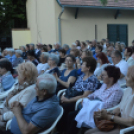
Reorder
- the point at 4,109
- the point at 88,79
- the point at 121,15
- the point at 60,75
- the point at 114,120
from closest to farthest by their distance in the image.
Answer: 1. the point at 114,120
2. the point at 4,109
3. the point at 88,79
4. the point at 60,75
5. the point at 121,15

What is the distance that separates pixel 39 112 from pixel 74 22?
33.9 feet

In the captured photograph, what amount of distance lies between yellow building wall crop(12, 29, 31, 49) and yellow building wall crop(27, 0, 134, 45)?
3.79ft

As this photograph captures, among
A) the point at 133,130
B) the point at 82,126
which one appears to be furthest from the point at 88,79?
the point at 133,130

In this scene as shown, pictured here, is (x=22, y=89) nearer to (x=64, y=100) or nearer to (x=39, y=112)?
(x=39, y=112)

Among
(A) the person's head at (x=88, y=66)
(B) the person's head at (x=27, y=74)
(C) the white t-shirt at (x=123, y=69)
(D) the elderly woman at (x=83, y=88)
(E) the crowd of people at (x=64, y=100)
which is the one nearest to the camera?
(E) the crowd of people at (x=64, y=100)

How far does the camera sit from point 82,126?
9.66ft

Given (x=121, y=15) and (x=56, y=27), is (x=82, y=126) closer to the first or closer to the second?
(x=56, y=27)

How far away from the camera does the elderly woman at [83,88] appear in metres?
3.57

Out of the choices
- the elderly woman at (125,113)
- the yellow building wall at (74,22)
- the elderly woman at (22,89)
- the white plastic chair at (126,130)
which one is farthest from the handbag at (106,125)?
the yellow building wall at (74,22)

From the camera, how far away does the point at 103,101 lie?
3.07 m

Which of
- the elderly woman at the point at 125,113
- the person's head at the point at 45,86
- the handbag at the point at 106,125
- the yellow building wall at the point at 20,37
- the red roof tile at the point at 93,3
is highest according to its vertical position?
the red roof tile at the point at 93,3

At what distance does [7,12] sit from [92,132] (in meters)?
13.6

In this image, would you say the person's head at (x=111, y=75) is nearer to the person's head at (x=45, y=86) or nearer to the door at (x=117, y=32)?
the person's head at (x=45, y=86)

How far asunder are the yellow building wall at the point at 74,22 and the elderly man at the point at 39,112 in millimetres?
9807
